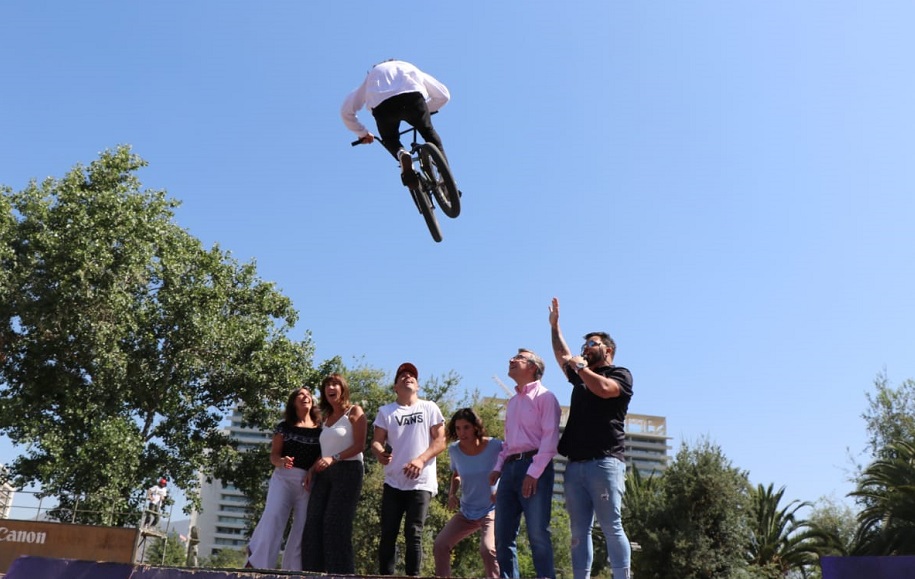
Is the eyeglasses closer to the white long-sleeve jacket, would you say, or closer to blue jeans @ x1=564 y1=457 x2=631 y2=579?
blue jeans @ x1=564 y1=457 x2=631 y2=579

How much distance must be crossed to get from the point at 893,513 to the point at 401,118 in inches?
872

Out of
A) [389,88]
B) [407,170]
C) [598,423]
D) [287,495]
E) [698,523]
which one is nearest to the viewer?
[598,423]

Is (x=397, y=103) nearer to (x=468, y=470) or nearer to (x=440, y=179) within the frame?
(x=440, y=179)

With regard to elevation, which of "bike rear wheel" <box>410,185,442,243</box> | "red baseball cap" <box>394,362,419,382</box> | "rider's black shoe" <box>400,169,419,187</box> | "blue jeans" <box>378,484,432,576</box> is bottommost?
"blue jeans" <box>378,484,432,576</box>

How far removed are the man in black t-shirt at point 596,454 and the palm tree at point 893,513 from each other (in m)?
21.1

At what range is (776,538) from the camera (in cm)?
3303

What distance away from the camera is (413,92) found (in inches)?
310

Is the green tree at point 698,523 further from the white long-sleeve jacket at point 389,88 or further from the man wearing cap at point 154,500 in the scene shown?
the white long-sleeve jacket at point 389,88

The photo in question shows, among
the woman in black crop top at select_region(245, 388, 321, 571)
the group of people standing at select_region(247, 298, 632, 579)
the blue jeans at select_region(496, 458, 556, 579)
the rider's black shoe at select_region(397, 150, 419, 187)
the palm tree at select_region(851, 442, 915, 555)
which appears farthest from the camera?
the palm tree at select_region(851, 442, 915, 555)

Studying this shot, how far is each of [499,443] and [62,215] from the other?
23214 mm

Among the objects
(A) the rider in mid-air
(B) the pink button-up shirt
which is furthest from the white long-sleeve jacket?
(B) the pink button-up shirt

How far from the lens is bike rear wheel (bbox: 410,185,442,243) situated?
870cm

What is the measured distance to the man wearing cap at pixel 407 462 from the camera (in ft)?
20.0

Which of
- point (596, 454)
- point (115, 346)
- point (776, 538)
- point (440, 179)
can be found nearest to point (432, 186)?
point (440, 179)
